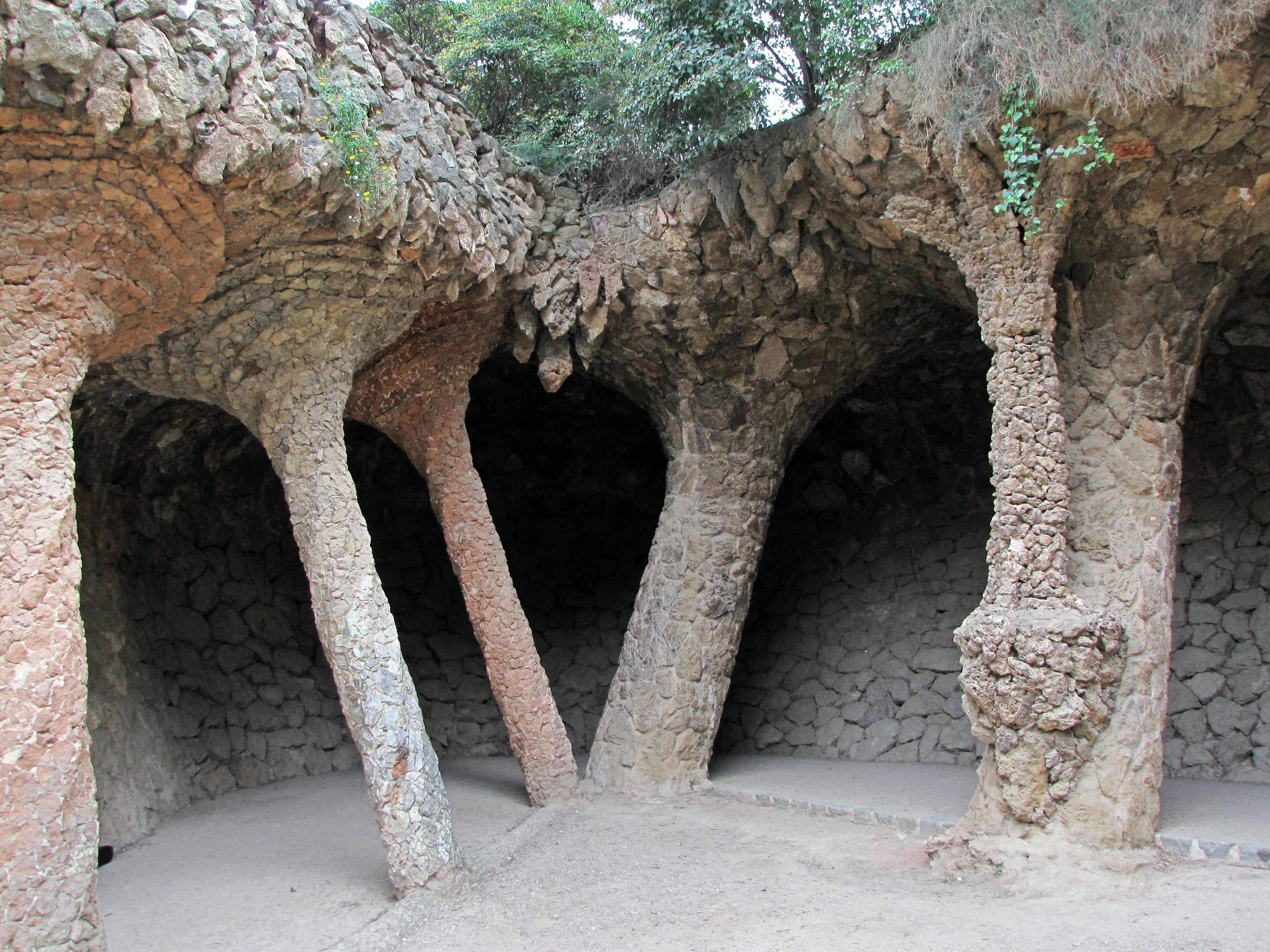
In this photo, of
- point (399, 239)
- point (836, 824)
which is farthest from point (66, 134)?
point (836, 824)

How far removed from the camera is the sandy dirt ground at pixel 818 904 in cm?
387

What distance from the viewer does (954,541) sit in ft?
25.0

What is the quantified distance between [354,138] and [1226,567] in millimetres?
5543

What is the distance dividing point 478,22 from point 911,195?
11.0 feet

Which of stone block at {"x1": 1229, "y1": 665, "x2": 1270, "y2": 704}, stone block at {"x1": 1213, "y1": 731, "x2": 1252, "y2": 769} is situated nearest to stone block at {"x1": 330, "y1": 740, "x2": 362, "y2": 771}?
stone block at {"x1": 1213, "y1": 731, "x2": 1252, "y2": 769}

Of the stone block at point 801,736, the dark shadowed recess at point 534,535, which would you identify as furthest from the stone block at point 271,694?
the stone block at point 801,736

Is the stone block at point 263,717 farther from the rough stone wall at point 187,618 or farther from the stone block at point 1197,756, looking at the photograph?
the stone block at point 1197,756

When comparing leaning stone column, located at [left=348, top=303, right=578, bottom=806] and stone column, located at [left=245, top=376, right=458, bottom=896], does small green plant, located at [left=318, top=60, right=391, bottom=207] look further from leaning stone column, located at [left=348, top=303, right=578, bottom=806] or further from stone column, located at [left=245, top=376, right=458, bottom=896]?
leaning stone column, located at [left=348, top=303, right=578, bottom=806]

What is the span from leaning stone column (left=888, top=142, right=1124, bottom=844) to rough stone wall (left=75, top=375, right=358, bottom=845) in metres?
4.52

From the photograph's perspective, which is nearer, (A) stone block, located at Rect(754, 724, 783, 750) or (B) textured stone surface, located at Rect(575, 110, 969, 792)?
(B) textured stone surface, located at Rect(575, 110, 969, 792)

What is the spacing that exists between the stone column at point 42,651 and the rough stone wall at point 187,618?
75.6 inches

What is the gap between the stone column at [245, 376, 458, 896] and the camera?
15.4ft

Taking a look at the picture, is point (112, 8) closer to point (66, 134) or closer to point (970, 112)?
point (66, 134)

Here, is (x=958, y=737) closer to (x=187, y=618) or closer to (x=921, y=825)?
(x=921, y=825)
